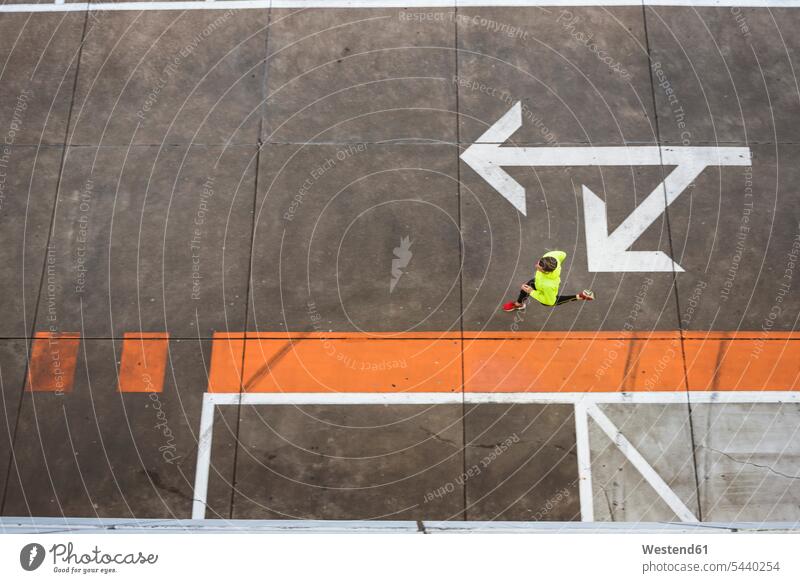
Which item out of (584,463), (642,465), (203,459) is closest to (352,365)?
(203,459)

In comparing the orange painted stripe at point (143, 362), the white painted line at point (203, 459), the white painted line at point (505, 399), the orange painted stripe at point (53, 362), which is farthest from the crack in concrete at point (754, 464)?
the orange painted stripe at point (53, 362)

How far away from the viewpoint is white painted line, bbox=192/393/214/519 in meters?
10.0

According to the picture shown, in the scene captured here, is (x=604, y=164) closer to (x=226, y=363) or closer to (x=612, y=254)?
(x=612, y=254)

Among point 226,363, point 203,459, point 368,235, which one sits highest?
point 368,235

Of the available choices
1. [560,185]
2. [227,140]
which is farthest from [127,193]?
[560,185]

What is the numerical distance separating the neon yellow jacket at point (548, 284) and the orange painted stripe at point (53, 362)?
673cm

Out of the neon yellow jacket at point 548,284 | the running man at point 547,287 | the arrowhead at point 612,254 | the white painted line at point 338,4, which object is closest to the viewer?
the running man at point 547,287

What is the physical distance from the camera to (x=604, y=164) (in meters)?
12.0

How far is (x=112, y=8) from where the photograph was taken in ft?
43.5

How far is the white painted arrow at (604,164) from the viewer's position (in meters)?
11.5

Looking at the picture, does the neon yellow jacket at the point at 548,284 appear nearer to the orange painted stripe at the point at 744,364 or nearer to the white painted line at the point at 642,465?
the white painted line at the point at 642,465

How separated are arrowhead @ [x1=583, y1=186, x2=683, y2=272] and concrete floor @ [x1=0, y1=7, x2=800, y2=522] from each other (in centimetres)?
15

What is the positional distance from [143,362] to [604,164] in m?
7.80
